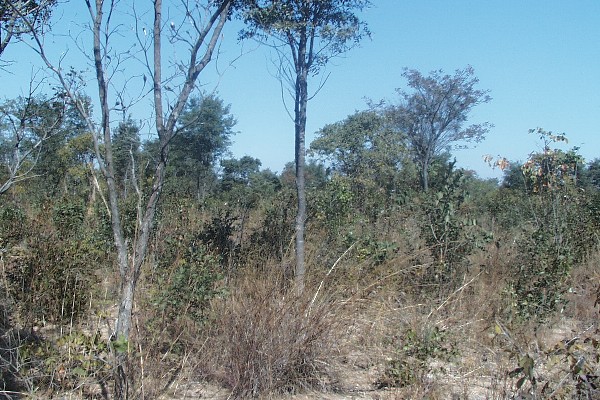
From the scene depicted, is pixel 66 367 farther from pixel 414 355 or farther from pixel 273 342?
pixel 414 355

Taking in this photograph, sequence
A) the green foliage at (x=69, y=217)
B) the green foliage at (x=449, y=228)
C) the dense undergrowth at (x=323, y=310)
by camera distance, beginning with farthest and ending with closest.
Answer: the green foliage at (x=69, y=217), the green foliage at (x=449, y=228), the dense undergrowth at (x=323, y=310)

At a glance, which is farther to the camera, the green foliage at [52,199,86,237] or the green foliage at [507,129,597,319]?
the green foliage at [52,199,86,237]

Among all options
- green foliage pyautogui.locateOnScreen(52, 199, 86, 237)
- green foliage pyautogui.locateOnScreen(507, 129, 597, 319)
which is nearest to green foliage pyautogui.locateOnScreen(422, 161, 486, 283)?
green foliage pyautogui.locateOnScreen(507, 129, 597, 319)

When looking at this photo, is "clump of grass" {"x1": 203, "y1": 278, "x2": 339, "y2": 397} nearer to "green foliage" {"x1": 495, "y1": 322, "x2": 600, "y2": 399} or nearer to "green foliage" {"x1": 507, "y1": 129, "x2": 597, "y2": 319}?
"green foliage" {"x1": 495, "y1": 322, "x2": 600, "y2": 399}

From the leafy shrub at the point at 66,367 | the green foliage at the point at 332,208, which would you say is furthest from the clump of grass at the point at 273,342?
the green foliage at the point at 332,208

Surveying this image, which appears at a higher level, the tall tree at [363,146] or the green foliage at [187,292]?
the tall tree at [363,146]

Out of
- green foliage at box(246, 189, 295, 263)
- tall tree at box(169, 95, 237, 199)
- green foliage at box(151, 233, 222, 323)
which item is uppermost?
tall tree at box(169, 95, 237, 199)

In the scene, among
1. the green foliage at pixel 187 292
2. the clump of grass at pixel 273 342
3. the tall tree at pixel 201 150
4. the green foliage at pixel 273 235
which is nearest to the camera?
the clump of grass at pixel 273 342

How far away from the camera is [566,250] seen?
21.3 ft

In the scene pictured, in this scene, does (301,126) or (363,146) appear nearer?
(301,126)

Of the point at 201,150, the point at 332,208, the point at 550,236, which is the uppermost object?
the point at 201,150

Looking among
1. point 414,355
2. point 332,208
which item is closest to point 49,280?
point 414,355

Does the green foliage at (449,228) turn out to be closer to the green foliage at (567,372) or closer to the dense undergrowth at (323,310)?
the dense undergrowth at (323,310)

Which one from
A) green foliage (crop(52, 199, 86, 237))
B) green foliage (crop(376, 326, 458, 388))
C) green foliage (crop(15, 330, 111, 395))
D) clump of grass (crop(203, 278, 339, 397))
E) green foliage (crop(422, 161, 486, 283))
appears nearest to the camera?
green foliage (crop(15, 330, 111, 395))
